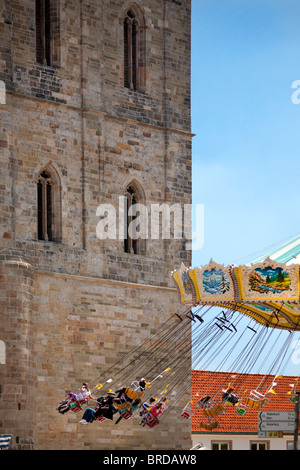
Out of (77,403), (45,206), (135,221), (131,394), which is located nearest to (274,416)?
(131,394)

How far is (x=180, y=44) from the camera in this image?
49.8m

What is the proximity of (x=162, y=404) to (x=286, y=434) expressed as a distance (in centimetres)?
1290

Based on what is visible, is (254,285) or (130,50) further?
(130,50)

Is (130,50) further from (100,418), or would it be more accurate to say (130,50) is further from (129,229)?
(100,418)

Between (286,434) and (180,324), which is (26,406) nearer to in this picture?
(180,324)

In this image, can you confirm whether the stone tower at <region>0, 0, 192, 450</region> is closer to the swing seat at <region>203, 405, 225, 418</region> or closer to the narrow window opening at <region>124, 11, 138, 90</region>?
the narrow window opening at <region>124, 11, 138, 90</region>

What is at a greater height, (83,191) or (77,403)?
(83,191)

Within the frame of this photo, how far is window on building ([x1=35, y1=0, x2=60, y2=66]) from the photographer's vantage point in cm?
4581

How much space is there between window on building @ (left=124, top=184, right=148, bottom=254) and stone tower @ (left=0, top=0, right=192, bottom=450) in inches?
1.9

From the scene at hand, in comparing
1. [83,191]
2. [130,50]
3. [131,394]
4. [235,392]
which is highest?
[130,50]

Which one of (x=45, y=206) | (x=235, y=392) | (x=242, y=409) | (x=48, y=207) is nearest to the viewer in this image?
(x=242, y=409)

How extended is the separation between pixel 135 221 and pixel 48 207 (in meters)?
3.65

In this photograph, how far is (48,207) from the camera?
45281 millimetres

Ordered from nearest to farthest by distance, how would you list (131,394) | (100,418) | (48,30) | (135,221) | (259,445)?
(131,394)
(100,418)
(48,30)
(135,221)
(259,445)
